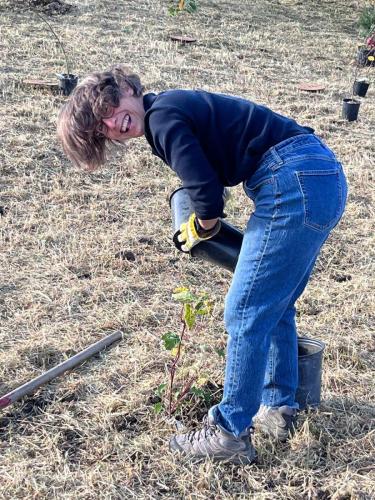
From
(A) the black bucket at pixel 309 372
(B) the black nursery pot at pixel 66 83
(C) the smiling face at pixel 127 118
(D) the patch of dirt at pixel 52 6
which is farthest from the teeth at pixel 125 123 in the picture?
Result: (D) the patch of dirt at pixel 52 6

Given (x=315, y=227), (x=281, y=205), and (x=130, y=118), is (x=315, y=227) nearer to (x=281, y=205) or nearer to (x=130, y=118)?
(x=281, y=205)

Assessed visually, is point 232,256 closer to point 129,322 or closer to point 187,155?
point 187,155

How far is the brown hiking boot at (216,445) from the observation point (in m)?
2.30

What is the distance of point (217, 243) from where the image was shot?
7.23 feet

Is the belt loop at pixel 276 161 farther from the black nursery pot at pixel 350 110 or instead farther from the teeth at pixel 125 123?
the black nursery pot at pixel 350 110

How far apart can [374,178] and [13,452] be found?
376 cm

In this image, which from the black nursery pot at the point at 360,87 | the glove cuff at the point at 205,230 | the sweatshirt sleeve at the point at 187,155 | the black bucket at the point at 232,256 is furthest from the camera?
the black nursery pot at the point at 360,87

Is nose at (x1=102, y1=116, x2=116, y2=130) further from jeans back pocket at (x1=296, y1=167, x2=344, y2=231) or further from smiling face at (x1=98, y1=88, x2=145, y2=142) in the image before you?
jeans back pocket at (x1=296, y1=167, x2=344, y2=231)

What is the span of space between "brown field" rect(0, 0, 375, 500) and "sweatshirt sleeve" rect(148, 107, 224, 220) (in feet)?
3.36

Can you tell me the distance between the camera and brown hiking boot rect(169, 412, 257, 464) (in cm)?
230

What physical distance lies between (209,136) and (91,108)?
372 millimetres

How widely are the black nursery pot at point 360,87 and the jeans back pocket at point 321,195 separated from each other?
20.0 ft

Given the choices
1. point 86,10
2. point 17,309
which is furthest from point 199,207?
point 86,10

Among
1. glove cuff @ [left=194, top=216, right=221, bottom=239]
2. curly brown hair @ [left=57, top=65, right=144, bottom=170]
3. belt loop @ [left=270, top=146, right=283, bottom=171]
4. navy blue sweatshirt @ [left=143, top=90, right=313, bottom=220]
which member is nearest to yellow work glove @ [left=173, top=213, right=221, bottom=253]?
glove cuff @ [left=194, top=216, right=221, bottom=239]
